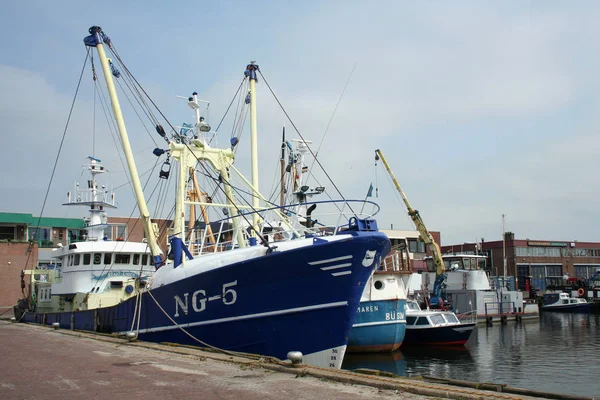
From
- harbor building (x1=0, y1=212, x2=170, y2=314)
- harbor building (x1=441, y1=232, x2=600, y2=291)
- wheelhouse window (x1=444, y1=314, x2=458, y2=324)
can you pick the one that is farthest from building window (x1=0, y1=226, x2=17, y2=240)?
harbor building (x1=441, y1=232, x2=600, y2=291)

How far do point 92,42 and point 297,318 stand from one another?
13.9m

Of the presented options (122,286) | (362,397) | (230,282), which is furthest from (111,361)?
(122,286)

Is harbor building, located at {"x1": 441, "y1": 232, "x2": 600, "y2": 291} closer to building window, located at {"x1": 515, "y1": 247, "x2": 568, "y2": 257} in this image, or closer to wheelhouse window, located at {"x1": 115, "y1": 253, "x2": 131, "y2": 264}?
building window, located at {"x1": 515, "y1": 247, "x2": 568, "y2": 257}

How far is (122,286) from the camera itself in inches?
842

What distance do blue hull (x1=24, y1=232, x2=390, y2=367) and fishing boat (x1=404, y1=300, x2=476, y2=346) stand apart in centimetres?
1281

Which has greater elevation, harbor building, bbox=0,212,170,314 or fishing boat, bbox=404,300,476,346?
harbor building, bbox=0,212,170,314

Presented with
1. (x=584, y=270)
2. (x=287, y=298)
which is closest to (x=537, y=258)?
(x=584, y=270)

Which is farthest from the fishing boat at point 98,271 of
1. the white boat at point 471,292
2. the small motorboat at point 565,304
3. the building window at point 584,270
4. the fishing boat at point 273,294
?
the building window at point 584,270

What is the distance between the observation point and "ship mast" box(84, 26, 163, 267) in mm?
18797

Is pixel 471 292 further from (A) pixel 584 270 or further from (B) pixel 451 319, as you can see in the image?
(A) pixel 584 270

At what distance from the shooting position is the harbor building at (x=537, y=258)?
7306cm

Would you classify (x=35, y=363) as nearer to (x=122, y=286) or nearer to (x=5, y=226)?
(x=122, y=286)

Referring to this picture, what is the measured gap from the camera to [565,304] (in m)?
57.0

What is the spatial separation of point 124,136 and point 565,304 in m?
52.4
